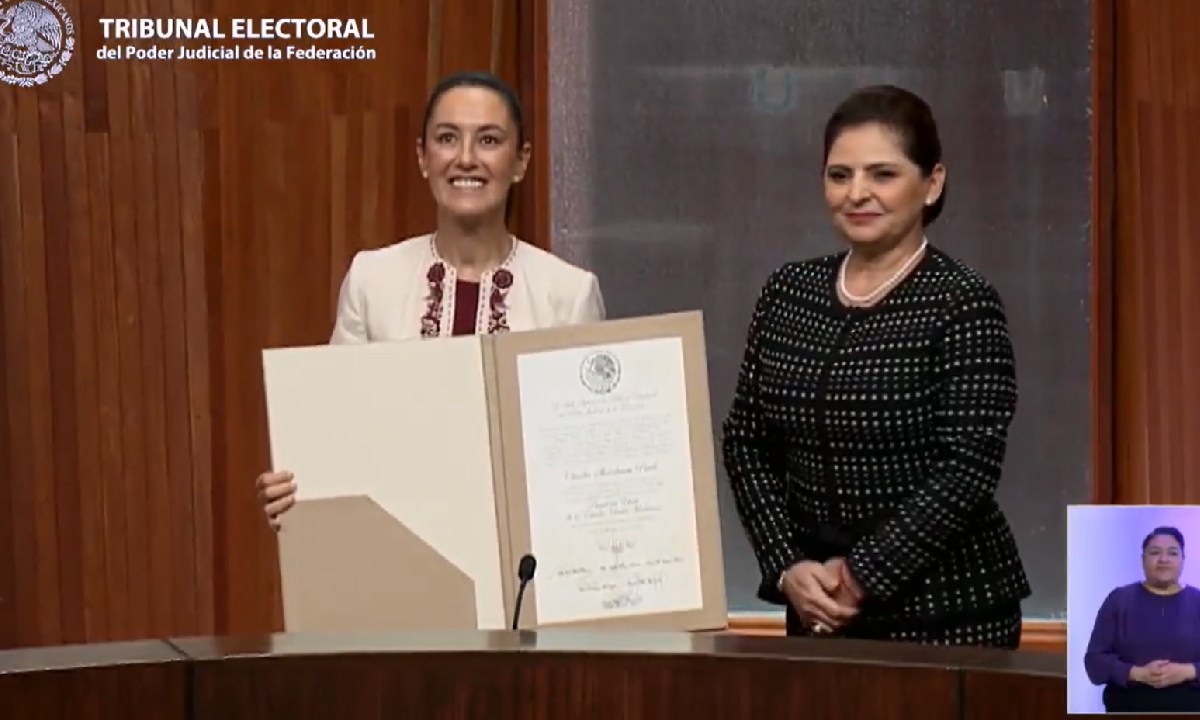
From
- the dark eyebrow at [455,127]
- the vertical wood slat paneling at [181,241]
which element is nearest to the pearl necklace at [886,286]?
the dark eyebrow at [455,127]

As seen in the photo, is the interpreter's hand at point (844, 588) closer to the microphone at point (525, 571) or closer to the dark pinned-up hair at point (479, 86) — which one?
the microphone at point (525, 571)

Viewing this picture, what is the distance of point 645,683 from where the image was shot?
1673 mm

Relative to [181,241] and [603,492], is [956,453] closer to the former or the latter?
[603,492]

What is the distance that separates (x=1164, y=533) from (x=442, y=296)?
136 cm

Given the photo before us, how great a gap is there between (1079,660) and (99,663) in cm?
82

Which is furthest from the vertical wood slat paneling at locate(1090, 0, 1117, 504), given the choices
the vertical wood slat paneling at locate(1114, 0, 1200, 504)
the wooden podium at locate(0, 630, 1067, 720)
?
the wooden podium at locate(0, 630, 1067, 720)

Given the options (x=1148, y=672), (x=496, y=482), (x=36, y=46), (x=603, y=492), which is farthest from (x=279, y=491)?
(x=36, y=46)

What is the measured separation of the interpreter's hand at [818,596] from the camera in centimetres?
228

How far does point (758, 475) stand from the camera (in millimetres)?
2428

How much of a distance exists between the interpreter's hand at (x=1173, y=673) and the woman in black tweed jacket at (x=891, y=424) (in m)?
0.72

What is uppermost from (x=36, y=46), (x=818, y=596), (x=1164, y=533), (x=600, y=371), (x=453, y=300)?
(x=36, y=46)

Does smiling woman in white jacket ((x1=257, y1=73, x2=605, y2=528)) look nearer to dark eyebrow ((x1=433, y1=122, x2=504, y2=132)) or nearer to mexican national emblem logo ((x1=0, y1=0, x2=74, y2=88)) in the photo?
dark eyebrow ((x1=433, y1=122, x2=504, y2=132))

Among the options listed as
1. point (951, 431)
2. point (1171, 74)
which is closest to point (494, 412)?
point (951, 431)

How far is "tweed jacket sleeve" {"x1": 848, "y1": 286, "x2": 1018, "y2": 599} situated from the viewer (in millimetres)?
2240
